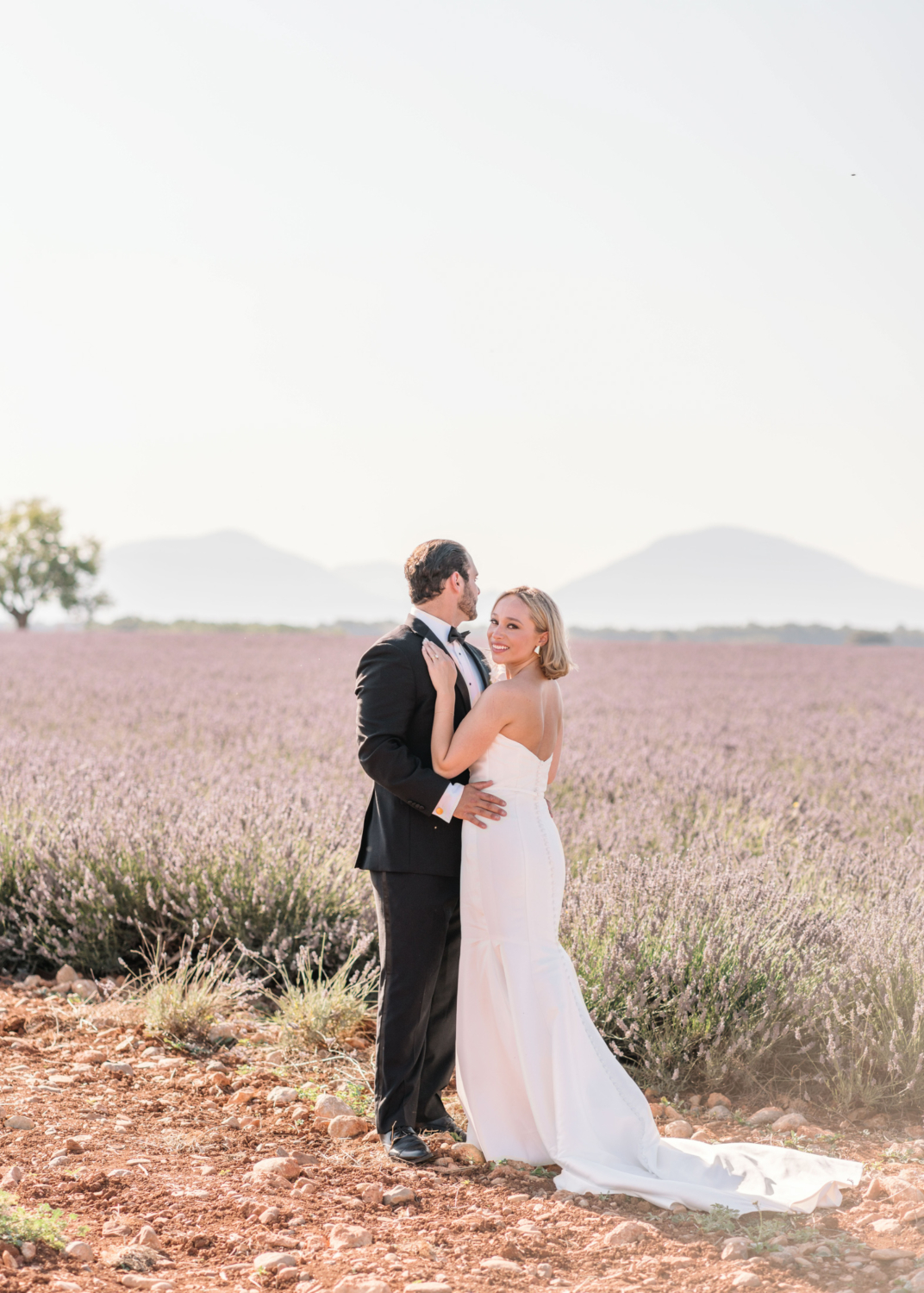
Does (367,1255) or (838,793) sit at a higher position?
(838,793)

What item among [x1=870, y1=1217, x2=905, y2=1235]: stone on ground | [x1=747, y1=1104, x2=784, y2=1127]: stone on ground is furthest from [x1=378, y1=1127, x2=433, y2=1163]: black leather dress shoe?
[x1=870, y1=1217, x2=905, y2=1235]: stone on ground

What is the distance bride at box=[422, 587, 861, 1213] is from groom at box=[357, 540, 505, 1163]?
0.27 ft

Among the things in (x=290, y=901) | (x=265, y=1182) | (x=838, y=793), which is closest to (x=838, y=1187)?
(x=265, y=1182)

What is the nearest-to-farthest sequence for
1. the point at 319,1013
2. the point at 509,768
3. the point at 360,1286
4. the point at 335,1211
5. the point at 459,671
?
the point at 360,1286, the point at 335,1211, the point at 509,768, the point at 459,671, the point at 319,1013

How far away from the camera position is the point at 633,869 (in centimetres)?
448

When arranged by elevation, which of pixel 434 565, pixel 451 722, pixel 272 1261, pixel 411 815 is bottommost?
pixel 272 1261

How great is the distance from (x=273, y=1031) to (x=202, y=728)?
5859 mm

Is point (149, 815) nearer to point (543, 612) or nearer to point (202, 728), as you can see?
point (543, 612)

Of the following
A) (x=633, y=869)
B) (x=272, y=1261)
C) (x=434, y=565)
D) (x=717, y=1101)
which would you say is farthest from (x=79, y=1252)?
(x=633, y=869)

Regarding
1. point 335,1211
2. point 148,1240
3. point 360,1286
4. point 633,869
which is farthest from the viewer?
point 633,869

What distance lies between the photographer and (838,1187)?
2.93 metres

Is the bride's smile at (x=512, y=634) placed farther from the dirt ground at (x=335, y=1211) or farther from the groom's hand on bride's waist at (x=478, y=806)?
the dirt ground at (x=335, y=1211)

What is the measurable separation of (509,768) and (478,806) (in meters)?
0.15

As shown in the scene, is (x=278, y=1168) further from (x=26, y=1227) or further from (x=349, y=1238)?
(x=26, y=1227)
